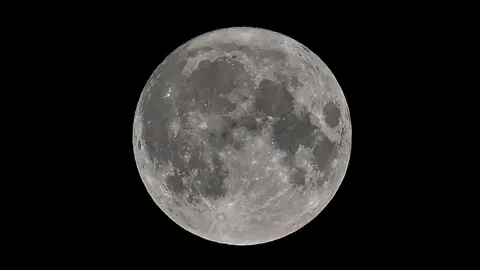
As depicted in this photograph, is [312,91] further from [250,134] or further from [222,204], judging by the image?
[222,204]

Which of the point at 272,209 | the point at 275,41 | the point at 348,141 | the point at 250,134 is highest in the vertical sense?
the point at 275,41

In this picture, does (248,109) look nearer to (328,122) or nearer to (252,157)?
(252,157)

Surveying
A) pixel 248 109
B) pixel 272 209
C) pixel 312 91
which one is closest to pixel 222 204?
pixel 272 209

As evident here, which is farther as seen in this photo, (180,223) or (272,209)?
(180,223)

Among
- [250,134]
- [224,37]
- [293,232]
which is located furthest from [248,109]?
[293,232]

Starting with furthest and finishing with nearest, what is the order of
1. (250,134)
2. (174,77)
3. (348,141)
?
(348,141) < (174,77) < (250,134)

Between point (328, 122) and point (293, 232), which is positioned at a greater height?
point (328, 122)

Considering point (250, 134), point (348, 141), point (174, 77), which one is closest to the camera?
point (250, 134)
